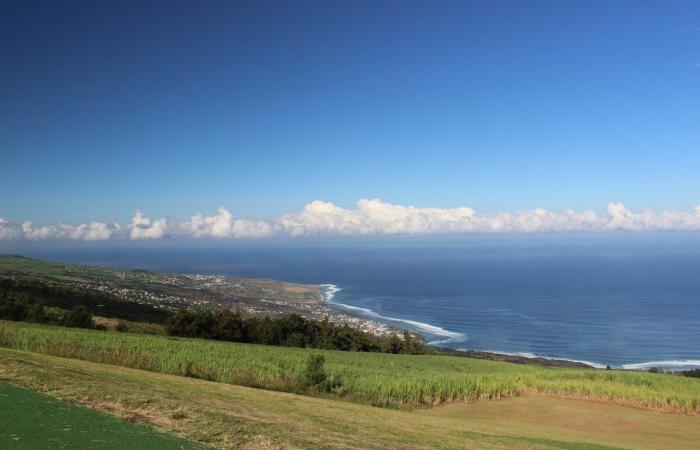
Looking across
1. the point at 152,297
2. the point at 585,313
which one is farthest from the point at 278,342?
the point at 585,313

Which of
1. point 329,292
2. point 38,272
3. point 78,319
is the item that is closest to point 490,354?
point 78,319

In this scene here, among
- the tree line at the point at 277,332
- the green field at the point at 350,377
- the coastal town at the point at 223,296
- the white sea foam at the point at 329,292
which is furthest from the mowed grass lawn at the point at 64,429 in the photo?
the white sea foam at the point at 329,292

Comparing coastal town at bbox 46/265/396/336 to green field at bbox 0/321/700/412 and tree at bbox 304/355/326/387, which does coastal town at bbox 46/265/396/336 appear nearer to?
green field at bbox 0/321/700/412

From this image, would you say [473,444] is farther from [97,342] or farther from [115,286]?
[115,286]

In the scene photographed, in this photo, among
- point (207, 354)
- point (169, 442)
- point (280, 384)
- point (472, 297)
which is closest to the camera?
point (169, 442)

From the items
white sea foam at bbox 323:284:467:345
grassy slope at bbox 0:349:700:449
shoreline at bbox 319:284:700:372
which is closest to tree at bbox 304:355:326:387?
grassy slope at bbox 0:349:700:449
